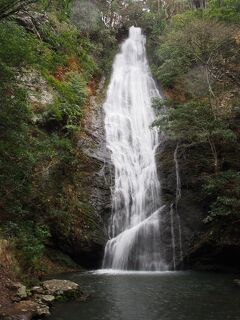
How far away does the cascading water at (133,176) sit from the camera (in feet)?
53.3

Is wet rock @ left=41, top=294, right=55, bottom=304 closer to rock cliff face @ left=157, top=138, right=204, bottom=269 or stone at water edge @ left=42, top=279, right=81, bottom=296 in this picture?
stone at water edge @ left=42, top=279, right=81, bottom=296

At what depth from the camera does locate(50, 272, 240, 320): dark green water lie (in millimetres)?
8656

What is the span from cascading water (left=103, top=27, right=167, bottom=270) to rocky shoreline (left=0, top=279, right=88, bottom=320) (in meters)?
5.95

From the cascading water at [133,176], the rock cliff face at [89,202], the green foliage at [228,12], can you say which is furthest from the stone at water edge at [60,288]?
the green foliage at [228,12]

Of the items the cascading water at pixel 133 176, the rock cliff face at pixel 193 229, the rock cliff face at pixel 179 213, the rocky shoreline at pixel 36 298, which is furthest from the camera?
the rock cliff face at pixel 179 213

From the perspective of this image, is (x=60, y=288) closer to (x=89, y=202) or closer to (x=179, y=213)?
(x=89, y=202)

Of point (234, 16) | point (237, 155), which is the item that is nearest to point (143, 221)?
point (237, 155)

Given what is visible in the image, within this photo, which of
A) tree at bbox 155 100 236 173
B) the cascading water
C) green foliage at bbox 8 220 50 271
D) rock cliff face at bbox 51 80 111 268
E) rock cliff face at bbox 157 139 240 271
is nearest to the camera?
green foliage at bbox 8 220 50 271

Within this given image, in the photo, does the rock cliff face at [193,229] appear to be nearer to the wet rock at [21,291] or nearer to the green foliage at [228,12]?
the wet rock at [21,291]

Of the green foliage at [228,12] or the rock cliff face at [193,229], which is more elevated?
the green foliage at [228,12]

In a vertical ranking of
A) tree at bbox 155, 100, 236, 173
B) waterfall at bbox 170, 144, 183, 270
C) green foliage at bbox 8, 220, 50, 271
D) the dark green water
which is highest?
tree at bbox 155, 100, 236, 173

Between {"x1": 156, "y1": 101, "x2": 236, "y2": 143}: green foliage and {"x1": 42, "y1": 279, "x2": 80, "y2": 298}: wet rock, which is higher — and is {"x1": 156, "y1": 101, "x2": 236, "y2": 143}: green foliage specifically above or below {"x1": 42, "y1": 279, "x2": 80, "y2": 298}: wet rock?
above

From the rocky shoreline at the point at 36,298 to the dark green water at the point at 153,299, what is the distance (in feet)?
0.97

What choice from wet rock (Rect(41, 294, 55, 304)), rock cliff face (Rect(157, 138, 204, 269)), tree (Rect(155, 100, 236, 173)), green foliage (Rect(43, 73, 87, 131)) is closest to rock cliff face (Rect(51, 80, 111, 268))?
green foliage (Rect(43, 73, 87, 131))
